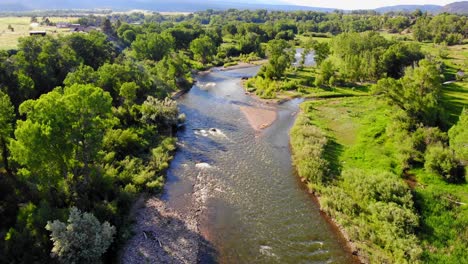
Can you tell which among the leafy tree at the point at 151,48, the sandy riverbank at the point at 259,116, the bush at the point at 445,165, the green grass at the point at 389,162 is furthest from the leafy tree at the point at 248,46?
the bush at the point at 445,165

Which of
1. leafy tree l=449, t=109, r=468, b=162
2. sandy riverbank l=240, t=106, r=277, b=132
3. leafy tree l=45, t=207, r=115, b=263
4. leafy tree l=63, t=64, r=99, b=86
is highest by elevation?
leafy tree l=63, t=64, r=99, b=86

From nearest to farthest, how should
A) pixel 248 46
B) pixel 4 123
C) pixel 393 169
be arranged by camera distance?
pixel 4 123 → pixel 393 169 → pixel 248 46

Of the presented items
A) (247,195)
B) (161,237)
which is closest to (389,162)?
(247,195)

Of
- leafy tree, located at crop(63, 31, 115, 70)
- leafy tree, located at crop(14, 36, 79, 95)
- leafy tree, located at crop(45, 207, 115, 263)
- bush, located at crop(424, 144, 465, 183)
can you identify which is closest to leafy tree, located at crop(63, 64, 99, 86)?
leafy tree, located at crop(14, 36, 79, 95)

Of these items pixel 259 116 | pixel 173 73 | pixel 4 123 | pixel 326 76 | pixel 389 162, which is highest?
pixel 4 123

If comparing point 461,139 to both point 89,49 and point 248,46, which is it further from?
point 248,46

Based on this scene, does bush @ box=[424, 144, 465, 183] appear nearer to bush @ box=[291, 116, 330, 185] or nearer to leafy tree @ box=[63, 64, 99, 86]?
bush @ box=[291, 116, 330, 185]
